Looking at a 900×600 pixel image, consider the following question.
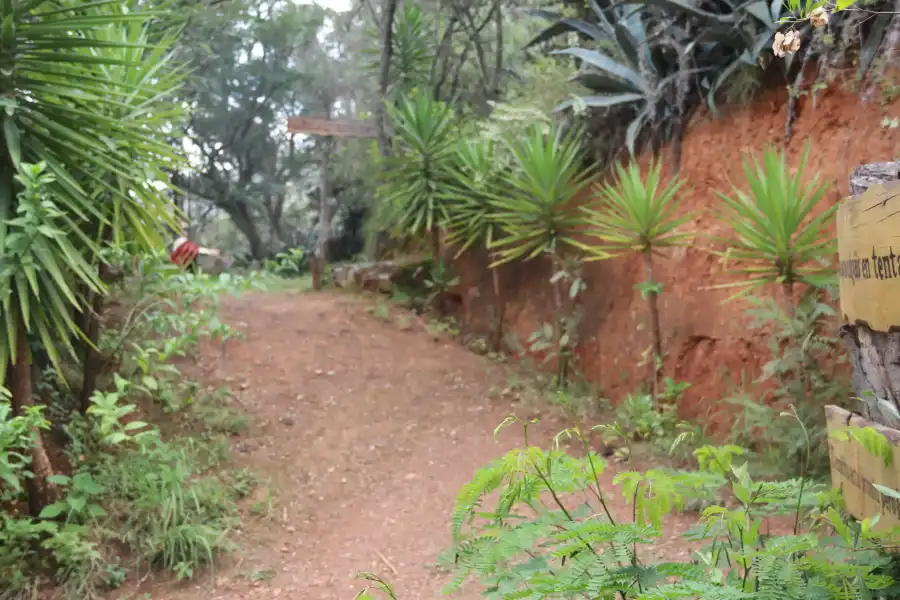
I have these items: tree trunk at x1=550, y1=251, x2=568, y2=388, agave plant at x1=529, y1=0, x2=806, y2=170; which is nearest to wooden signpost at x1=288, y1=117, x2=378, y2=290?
agave plant at x1=529, y1=0, x2=806, y2=170

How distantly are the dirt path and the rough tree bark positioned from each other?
1974 millimetres

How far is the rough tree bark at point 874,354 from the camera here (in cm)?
150

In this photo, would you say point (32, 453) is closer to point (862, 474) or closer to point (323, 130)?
point (862, 474)

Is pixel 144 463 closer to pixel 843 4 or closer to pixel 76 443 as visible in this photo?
pixel 76 443

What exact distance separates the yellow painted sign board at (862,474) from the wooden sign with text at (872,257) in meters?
0.25

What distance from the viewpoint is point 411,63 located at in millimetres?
9039

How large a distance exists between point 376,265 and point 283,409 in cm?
353

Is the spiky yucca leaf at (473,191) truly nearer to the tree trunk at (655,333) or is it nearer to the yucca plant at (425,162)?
the yucca plant at (425,162)

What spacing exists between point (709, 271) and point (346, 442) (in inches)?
128

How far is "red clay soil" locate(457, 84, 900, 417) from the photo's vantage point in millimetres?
4156

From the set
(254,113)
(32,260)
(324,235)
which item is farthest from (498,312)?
(254,113)

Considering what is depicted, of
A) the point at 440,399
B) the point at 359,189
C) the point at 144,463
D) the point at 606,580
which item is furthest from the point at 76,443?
the point at 359,189

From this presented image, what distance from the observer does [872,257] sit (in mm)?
1486

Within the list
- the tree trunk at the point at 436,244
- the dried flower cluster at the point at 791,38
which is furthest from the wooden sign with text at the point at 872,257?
the tree trunk at the point at 436,244
